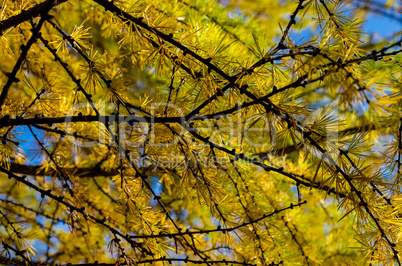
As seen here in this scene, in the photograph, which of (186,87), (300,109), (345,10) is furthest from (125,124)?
(345,10)

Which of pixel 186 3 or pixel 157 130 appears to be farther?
pixel 186 3

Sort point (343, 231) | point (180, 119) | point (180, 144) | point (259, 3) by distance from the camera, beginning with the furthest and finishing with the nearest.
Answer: point (259, 3)
point (343, 231)
point (180, 144)
point (180, 119)

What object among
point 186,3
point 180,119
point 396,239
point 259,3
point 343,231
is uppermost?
point 259,3

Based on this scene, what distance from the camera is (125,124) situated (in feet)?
2.08

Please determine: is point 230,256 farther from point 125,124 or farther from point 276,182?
point 125,124

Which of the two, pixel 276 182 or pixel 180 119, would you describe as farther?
pixel 276 182

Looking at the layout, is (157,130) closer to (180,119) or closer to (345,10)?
(180,119)

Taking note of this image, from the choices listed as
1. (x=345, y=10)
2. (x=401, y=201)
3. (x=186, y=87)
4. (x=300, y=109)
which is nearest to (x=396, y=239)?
(x=401, y=201)

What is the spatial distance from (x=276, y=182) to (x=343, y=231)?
1.63 ft

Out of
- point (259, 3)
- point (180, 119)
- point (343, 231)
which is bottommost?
point (180, 119)

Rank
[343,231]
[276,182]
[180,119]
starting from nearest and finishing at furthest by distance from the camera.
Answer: [180,119], [276,182], [343,231]

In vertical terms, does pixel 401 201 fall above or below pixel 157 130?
below

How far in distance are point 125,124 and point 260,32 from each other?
72 cm

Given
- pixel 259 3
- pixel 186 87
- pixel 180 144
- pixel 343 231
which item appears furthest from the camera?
pixel 259 3
